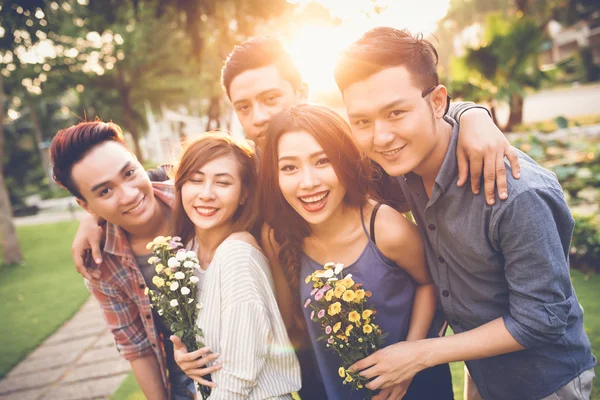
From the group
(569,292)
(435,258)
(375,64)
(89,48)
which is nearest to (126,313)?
(435,258)

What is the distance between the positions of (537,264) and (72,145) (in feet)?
8.75

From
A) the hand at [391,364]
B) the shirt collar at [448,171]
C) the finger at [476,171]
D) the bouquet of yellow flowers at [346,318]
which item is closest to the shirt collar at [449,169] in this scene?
the shirt collar at [448,171]

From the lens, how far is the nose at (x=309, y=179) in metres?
2.19

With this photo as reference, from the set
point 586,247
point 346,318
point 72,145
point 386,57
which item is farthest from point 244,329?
point 586,247

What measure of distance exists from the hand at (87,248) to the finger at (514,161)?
8.06 ft

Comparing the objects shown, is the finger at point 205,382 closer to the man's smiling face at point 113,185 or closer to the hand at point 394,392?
the hand at point 394,392

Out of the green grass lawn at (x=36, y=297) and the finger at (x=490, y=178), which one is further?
the green grass lawn at (x=36, y=297)

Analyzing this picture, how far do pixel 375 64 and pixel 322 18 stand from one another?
361 inches

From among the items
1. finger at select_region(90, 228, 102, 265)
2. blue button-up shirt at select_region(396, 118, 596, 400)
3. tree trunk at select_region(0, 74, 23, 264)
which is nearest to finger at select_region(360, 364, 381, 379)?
blue button-up shirt at select_region(396, 118, 596, 400)

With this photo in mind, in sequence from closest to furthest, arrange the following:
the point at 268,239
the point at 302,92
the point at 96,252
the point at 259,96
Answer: the point at 268,239 → the point at 96,252 → the point at 259,96 → the point at 302,92

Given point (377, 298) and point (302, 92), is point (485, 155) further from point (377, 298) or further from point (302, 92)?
point (302, 92)

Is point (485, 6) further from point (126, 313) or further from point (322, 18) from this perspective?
point (126, 313)

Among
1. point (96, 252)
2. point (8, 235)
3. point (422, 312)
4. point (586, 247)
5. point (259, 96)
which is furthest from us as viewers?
point (8, 235)

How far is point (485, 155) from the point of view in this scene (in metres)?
1.81
